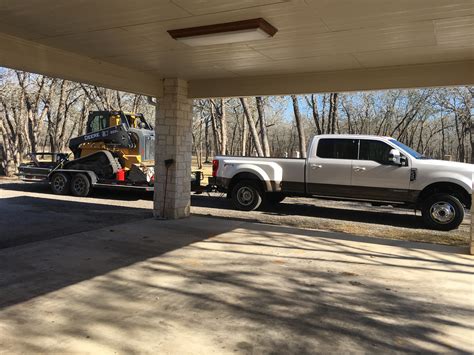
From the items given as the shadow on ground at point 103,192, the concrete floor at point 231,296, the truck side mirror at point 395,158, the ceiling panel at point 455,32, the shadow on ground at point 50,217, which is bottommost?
the concrete floor at point 231,296

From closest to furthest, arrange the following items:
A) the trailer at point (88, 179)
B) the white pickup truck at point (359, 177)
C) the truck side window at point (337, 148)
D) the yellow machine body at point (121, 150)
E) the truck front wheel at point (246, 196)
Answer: the white pickup truck at point (359, 177)
the truck side window at point (337, 148)
the truck front wheel at point (246, 196)
the trailer at point (88, 179)
the yellow machine body at point (121, 150)

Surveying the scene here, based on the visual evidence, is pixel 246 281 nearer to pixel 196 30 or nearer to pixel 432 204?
pixel 196 30

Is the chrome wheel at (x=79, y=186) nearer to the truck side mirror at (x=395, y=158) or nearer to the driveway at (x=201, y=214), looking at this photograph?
the driveway at (x=201, y=214)

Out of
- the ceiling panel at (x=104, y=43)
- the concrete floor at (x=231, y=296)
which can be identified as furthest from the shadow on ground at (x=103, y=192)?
the ceiling panel at (x=104, y=43)

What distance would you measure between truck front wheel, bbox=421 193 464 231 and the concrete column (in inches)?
228

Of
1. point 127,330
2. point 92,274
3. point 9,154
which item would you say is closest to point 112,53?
point 92,274

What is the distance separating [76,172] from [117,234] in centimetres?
752

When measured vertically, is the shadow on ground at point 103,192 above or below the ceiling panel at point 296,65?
below

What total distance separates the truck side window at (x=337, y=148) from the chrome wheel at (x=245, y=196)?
2.20 meters

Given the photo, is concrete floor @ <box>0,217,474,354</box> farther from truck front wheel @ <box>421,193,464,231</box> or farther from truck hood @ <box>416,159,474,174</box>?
truck hood @ <box>416,159,474,174</box>

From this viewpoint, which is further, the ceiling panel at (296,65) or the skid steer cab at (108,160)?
the skid steer cab at (108,160)

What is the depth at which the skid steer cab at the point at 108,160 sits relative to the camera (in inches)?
551

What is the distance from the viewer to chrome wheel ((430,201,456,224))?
9.28 metres

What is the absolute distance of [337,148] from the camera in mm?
10867
